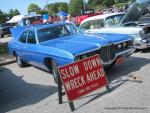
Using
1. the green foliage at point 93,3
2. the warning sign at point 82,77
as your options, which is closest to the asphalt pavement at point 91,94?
the warning sign at point 82,77

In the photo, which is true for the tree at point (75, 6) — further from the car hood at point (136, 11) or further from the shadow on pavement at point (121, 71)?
the shadow on pavement at point (121, 71)

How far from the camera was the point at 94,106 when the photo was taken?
5953mm

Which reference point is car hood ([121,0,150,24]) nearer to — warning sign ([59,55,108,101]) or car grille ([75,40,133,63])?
car grille ([75,40,133,63])

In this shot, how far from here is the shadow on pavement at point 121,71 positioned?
7.03m

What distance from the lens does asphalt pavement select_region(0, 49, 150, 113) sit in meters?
5.81

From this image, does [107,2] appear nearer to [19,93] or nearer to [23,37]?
[23,37]

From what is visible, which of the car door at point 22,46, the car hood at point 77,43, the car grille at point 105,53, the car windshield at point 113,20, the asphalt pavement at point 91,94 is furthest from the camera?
the car windshield at point 113,20

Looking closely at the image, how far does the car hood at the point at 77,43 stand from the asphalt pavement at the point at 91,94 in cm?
93

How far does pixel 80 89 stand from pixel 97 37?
2262 mm

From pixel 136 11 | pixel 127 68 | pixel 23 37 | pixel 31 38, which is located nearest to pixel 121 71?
pixel 127 68

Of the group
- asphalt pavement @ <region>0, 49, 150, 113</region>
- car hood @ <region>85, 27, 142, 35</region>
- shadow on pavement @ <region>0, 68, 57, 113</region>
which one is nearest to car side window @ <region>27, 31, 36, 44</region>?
asphalt pavement @ <region>0, 49, 150, 113</region>

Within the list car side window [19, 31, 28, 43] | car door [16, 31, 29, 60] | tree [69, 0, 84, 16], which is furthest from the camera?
tree [69, 0, 84, 16]

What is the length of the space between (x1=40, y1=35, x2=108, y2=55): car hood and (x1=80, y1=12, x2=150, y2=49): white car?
2585 mm

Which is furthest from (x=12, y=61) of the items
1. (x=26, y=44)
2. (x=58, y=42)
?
(x=58, y=42)
